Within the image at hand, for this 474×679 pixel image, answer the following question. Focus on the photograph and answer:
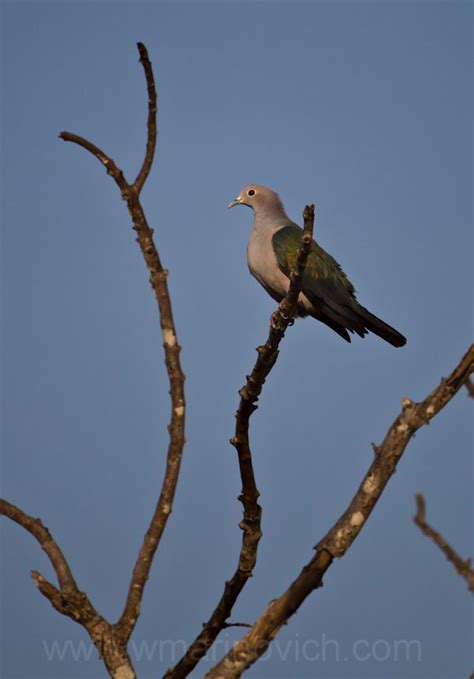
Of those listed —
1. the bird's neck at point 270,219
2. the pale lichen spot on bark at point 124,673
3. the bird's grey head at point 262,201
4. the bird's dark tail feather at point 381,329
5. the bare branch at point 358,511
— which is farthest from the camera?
the bird's grey head at point 262,201

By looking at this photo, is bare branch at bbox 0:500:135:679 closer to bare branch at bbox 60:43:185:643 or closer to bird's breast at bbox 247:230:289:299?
bare branch at bbox 60:43:185:643

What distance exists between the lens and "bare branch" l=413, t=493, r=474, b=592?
267cm

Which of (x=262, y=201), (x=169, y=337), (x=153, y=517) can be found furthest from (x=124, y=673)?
(x=262, y=201)

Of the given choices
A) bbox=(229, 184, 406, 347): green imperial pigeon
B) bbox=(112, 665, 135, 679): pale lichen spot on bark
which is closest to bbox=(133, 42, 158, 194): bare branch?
bbox=(112, 665, 135, 679): pale lichen spot on bark

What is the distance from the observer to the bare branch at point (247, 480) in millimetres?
5004

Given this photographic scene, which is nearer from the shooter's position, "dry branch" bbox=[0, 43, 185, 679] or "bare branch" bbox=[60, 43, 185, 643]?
"dry branch" bbox=[0, 43, 185, 679]

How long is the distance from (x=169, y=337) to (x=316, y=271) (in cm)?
351

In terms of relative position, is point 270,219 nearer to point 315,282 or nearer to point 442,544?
point 315,282

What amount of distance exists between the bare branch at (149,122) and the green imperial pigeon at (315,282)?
9.95ft

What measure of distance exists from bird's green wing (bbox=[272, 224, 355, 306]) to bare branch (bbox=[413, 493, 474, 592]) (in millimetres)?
5429

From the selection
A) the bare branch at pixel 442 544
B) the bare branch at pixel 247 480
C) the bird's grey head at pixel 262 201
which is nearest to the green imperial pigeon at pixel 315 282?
the bird's grey head at pixel 262 201

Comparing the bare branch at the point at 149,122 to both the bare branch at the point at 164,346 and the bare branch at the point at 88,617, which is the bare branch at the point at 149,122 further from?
the bare branch at the point at 88,617

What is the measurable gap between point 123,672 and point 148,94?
3237 millimetres

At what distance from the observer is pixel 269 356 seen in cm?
552
